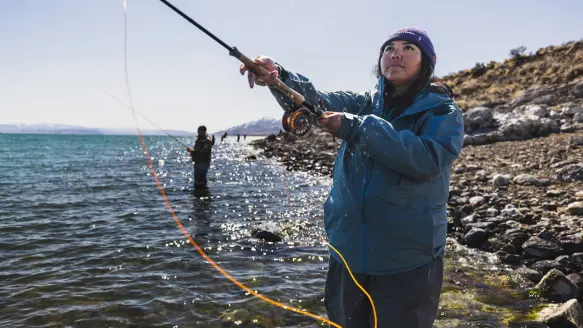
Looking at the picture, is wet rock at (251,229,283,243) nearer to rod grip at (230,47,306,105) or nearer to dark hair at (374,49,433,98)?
rod grip at (230,47,306,105)

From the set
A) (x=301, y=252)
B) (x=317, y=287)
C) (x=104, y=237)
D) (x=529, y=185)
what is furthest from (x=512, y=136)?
(x=104, y=237)

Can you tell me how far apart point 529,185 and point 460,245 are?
4737 millimetres

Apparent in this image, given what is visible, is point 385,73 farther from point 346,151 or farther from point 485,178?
point 485,178

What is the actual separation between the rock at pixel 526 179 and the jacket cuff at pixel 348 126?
1166 cm

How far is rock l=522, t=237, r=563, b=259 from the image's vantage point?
726 centimetres

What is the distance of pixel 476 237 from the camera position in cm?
862

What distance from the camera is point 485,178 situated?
1406 cm

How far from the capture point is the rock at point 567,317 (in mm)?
4824

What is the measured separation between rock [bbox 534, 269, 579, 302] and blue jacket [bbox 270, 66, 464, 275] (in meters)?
4.59

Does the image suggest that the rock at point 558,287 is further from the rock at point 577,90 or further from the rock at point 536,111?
the rock at point 577,90

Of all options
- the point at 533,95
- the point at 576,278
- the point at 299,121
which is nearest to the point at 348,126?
the point at 299,121

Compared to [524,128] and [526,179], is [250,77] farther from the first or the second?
[524,128]

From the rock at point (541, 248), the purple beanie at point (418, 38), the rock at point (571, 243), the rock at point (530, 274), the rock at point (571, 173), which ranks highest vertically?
the purple beanie at point (418, 38)

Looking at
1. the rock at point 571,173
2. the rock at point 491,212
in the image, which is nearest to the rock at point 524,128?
the rock at point 571,173
